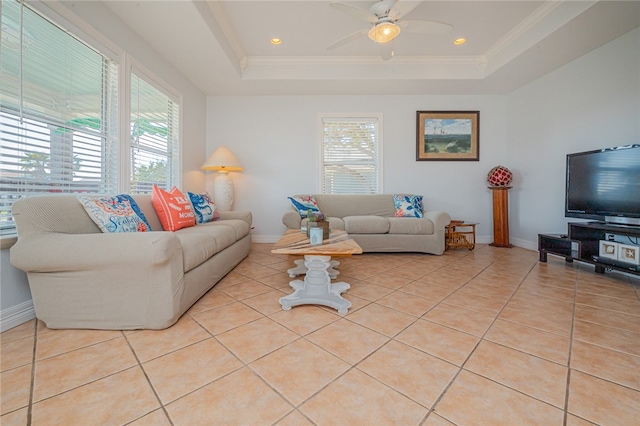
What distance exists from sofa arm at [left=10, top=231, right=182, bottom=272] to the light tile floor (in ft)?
1.29

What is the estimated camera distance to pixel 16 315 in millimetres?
1475

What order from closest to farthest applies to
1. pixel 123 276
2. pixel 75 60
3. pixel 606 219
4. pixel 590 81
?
pixel 123 276 → pixel 75 60 → pixel 606 219 → pixel 590 81

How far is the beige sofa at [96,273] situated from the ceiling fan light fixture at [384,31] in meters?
2.46

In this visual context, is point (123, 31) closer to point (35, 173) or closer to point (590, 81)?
point (35, 173)

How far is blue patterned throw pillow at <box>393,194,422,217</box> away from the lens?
3701mm

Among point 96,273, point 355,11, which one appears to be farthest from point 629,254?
point 96,273

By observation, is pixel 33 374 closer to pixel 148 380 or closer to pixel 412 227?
pixel 148 380

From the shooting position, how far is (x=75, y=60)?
1.93m

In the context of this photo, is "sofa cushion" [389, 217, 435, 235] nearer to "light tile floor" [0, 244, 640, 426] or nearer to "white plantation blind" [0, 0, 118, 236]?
"light tile floor" [0, 244, 640, 426]

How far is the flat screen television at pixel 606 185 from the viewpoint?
224cm

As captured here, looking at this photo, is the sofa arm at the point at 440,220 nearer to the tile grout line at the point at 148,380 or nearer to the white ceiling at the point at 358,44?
the white ceiling at the point at 358,44

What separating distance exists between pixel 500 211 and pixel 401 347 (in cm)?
348

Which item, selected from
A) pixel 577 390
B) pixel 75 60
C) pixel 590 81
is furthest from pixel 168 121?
pixel 590 81

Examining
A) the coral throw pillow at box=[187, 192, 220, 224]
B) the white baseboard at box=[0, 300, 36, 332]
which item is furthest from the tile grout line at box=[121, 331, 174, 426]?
the coral throw pillow at box=[187, 192, 220, 224]
